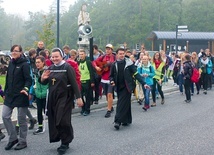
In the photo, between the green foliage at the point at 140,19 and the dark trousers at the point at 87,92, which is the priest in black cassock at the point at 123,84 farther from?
the green foliage at the point at 140,19

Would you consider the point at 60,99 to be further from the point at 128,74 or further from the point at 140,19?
the point at 140,19

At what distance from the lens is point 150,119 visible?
10023 millimetres

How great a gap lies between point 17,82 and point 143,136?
281 cm

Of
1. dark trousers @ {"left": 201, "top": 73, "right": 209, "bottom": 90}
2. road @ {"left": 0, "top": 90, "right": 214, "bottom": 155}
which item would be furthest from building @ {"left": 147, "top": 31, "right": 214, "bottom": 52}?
road @ {"left": 0, "top": 90, "right": 214, "bottom": 155}

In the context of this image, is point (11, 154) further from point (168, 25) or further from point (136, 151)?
point (168, 25)

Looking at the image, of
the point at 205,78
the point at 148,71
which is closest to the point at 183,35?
the point at 205,78

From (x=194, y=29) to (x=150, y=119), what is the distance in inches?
2241

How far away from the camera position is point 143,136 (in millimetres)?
7945

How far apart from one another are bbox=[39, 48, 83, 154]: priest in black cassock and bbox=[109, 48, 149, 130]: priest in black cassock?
7.23ft

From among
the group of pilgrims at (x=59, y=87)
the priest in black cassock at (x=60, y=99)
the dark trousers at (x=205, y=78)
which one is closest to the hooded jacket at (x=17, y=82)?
the group of pilgrims at (x=59, y=87)

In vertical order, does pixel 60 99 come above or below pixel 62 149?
above

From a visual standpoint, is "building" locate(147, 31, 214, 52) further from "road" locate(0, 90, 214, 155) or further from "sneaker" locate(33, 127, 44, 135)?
"sneaker" locate(33, 127, 44, 135)

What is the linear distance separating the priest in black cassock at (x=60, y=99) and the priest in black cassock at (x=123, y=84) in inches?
86.7

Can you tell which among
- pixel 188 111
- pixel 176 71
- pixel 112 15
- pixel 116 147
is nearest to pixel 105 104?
pixel 188 111
